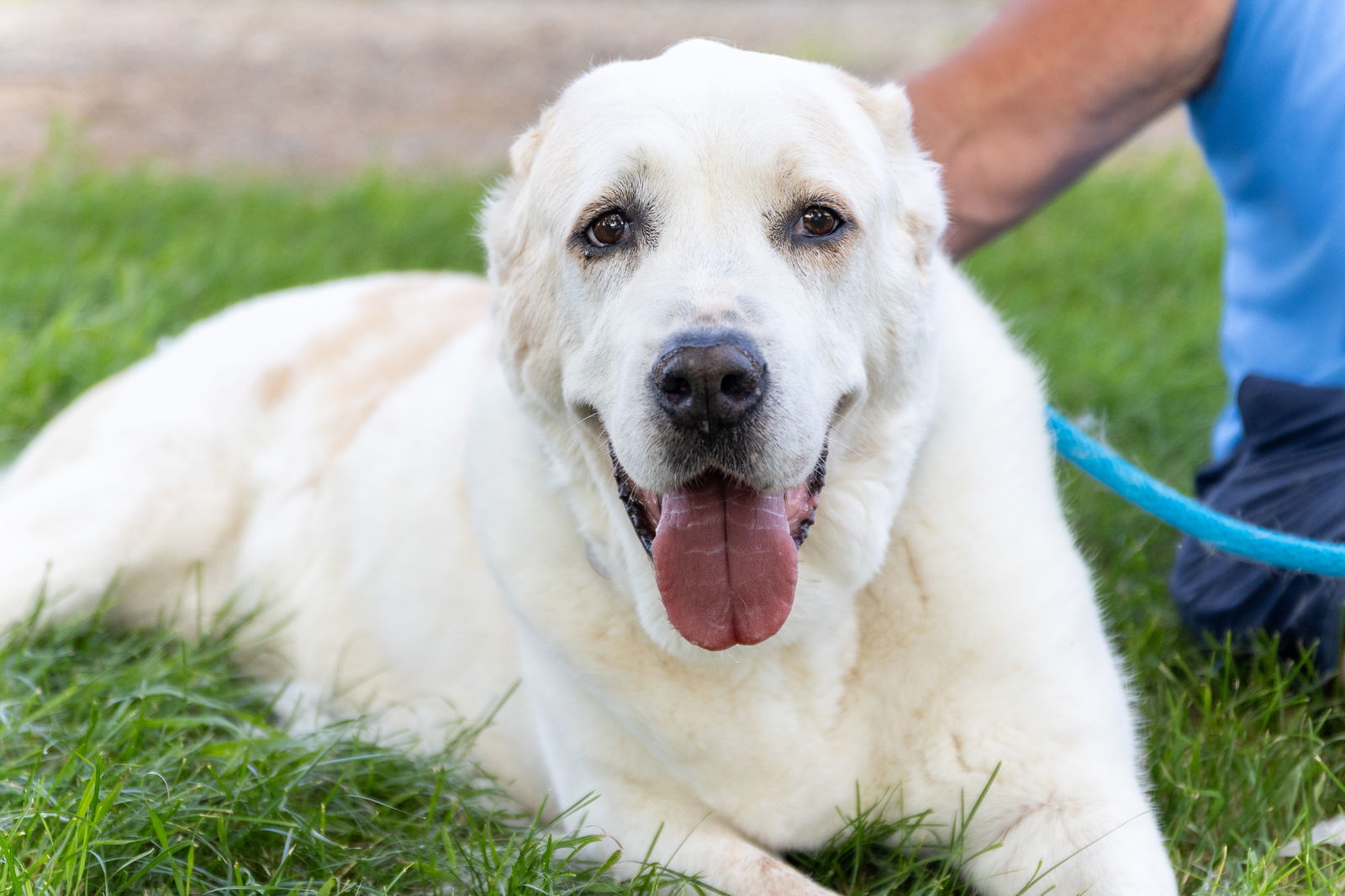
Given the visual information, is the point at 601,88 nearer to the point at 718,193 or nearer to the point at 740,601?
the point at 718,193

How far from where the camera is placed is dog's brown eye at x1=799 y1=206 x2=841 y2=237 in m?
2.12

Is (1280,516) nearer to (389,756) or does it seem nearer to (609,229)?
(609,229)

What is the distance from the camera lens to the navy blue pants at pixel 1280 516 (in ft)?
9.22

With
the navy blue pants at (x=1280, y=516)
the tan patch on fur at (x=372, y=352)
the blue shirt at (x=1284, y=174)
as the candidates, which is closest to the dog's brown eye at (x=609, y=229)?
the tan patch on fur at (x=372, y=352)

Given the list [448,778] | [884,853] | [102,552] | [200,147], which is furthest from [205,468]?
[200,147]

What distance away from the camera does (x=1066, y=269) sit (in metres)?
5.62

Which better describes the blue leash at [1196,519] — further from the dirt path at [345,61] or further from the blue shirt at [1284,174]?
the dirt path at [345,61]

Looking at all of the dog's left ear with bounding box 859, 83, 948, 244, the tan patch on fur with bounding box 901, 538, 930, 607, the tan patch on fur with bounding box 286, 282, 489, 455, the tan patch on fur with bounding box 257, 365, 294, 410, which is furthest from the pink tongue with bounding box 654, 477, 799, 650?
the tan patch on fur with bounding box 257, 365, 294, 410

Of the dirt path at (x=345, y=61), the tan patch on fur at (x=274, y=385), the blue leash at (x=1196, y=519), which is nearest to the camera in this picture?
the blue leash at (x=1196, y=519)

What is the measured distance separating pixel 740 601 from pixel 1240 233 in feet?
6.73

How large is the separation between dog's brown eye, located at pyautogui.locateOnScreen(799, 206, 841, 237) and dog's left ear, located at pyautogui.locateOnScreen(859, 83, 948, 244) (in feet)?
0.68

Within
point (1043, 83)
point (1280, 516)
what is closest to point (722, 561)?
point (1280, 516)

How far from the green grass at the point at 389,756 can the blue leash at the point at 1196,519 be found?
32 cm

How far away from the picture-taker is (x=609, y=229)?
2.17 m
